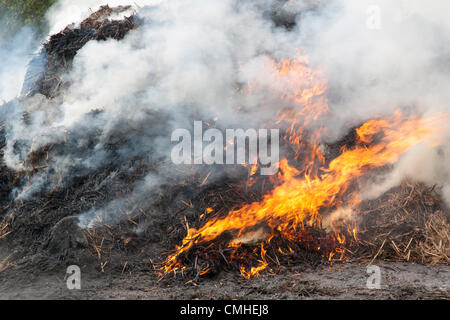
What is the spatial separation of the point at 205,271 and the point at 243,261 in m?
0.50

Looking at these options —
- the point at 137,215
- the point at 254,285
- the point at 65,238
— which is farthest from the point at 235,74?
the point at 65,238

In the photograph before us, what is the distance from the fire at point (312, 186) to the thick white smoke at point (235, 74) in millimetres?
218

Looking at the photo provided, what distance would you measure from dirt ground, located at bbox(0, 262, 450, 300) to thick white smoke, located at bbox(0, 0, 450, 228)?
1.11 m

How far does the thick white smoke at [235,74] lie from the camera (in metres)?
5.22

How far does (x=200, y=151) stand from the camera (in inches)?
208

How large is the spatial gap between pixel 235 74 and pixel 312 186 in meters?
2.13

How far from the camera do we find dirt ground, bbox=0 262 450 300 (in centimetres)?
366

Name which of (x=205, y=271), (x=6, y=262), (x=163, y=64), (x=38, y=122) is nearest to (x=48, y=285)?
(x=6, y=262)

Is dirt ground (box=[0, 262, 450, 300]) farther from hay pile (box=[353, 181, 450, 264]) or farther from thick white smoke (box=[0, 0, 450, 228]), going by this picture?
thick white smoke (box=[0, 0, 450, 228])

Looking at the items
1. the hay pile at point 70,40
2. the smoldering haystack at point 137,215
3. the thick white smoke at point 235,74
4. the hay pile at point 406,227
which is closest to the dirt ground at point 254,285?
the smoldering haystack at point 137,215

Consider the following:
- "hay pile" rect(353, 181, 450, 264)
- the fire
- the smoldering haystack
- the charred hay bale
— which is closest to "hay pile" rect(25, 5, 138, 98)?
the smoldering haystack

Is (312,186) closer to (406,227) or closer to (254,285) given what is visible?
(406,227)
